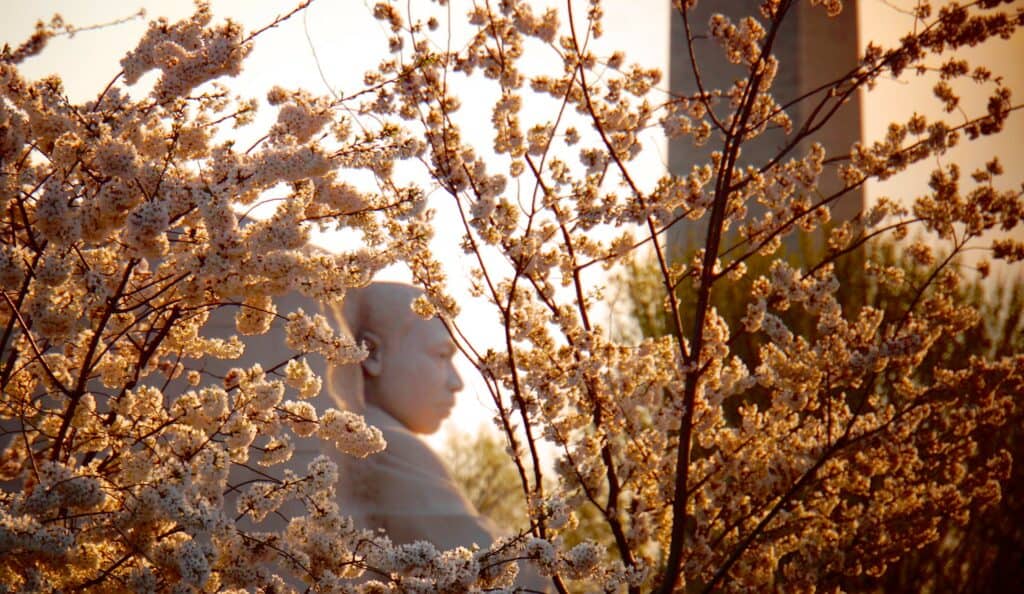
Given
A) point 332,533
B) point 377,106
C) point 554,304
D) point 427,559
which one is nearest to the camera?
point 427,559

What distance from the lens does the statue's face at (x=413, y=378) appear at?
8281 mm

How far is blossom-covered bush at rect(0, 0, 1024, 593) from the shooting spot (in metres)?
2.71

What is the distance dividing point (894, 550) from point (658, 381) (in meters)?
1.10

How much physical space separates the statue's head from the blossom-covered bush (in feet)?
10.6

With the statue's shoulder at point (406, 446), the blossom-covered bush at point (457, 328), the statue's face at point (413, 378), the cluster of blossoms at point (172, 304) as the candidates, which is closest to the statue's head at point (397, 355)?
the statue's face at point (413, 378)

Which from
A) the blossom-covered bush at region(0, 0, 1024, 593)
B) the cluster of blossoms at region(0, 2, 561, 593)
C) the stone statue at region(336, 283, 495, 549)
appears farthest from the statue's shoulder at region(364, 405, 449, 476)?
the cluster of blossoms at region(0, 2, 561, 593)

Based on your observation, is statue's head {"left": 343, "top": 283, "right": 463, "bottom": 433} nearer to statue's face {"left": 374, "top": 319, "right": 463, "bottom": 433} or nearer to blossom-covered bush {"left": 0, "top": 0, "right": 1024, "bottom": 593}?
statue's face {"left": 374, "top": 319, "right": 463, "bottom": 433}

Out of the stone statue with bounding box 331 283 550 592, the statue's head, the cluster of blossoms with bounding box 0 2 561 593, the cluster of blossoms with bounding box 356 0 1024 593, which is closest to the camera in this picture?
the cluster of blossoms with bounding box 0 2 561 593

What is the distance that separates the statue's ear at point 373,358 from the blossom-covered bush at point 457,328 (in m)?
3.21

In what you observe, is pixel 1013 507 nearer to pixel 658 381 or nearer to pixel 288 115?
pixel 658 381

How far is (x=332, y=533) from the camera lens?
301 cm

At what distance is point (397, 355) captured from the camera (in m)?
8.30

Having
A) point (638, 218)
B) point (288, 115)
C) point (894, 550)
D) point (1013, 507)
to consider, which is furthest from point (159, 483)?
point (1013, 507)

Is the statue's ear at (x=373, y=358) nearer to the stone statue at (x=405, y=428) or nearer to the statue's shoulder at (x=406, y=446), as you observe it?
the stone statue at (x=405, y=428)
